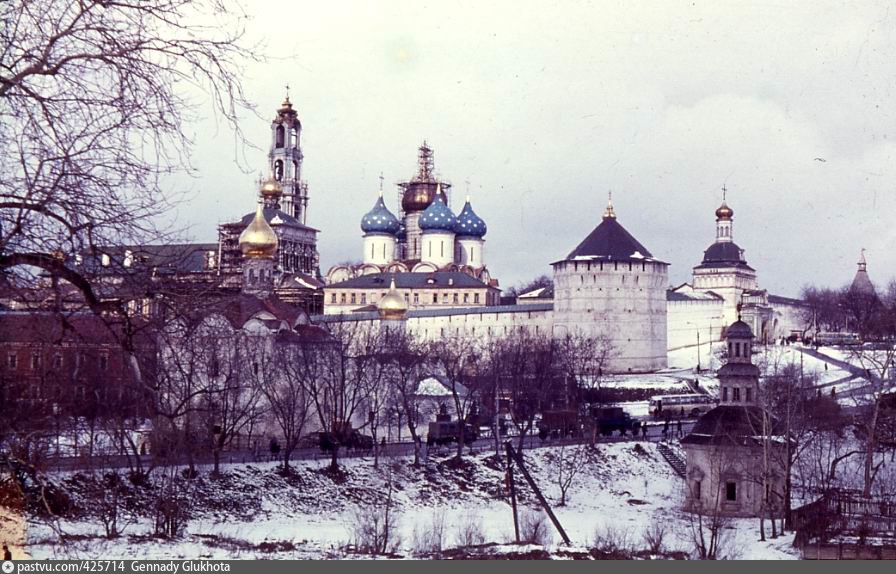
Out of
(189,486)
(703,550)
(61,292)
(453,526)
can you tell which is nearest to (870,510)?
(703,550)

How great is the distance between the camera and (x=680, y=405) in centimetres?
4281

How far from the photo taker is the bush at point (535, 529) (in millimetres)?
21191

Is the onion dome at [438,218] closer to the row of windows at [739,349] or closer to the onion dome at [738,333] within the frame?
the onion dome at [738,333]

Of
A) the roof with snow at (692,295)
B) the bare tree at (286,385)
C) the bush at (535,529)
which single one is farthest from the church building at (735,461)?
the roof with snow at (692,295)

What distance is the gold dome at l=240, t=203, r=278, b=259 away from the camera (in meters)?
37.2

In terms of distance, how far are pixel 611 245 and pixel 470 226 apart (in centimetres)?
1739

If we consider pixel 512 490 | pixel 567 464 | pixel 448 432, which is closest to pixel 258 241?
pixel 448 432

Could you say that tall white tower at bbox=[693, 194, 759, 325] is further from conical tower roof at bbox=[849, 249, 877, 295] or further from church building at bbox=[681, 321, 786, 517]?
church building at bbox=[681, 321, 786, 517]

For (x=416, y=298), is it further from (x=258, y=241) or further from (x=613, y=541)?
(x=613, y=541)

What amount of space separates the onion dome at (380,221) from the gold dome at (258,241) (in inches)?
1395

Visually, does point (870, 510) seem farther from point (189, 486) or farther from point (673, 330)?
point (673, 330)

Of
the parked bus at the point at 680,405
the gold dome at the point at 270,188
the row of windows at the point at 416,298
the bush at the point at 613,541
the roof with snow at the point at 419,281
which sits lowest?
the bush at the point at 613,541

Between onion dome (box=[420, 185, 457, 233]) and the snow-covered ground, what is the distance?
38.9 m

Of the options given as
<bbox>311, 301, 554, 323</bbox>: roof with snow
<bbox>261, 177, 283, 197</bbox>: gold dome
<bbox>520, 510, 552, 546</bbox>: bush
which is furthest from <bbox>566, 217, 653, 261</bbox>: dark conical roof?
<bbox>520, 510, 552, 546</bbox>: bush
